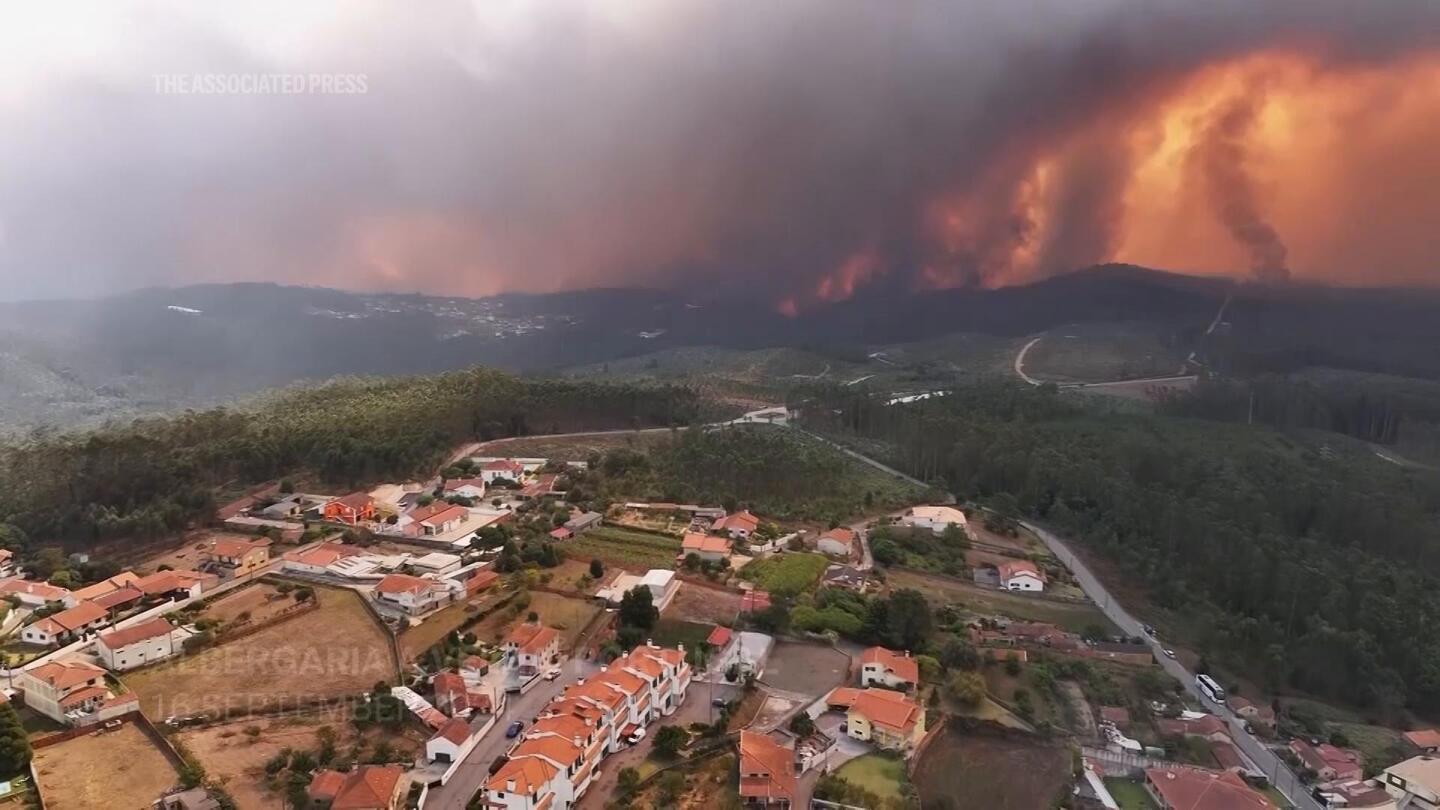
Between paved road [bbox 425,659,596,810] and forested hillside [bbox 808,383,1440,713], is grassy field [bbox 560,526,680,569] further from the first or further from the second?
forested hillside [bbox 808,383,1440,713]

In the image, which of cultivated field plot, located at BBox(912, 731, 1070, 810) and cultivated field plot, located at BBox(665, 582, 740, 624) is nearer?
cultivated field plot, located at BBox(912, 731, 1070, 810)

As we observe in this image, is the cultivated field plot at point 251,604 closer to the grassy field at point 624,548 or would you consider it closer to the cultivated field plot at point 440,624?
the cultivated field plot at point 440,624

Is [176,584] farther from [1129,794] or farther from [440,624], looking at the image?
[1129,794]

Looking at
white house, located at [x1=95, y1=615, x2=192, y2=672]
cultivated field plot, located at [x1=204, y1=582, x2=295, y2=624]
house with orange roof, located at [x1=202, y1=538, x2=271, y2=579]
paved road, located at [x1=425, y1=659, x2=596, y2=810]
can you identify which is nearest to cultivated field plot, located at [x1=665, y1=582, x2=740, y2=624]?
paved road, located at [x1=425, y1=659, x2=596, y2=810]

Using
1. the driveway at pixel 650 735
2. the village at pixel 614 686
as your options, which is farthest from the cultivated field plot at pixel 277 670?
the driveway at pixel 650 735

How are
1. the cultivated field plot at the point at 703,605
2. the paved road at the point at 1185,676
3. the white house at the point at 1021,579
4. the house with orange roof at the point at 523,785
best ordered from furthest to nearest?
the white house at the point at 1021,579 < the cultivated field plot at the point at 703,605 < the paved road at the point at 1185,676 < the house with orange roof at the point at 523,785

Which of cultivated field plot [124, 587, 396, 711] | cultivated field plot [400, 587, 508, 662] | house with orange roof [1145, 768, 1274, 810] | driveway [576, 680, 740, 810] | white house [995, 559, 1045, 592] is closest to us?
driveway [576, 680, 740, 810]
